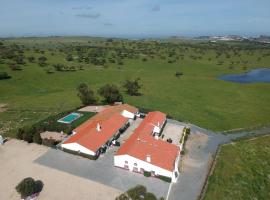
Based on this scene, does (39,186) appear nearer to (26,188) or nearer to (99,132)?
(26,188)

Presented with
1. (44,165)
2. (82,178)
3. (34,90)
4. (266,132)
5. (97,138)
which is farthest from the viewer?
(34,90)

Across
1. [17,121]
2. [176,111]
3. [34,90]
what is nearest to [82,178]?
[17,121]

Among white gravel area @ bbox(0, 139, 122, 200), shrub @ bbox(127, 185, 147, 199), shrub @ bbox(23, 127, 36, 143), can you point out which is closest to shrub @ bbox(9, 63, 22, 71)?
shrub @ bbox(23, 127, 36, 143)

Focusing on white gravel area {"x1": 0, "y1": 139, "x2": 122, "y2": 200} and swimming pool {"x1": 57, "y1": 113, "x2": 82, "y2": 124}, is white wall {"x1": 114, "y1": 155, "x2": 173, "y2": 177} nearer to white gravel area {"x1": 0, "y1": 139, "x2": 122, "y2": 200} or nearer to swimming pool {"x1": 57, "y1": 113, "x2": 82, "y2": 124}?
white gravel area {"x1": 0, "y1": 139, "x2": 122, "y2": 200}

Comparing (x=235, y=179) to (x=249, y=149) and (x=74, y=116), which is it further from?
(x=74, y=116)

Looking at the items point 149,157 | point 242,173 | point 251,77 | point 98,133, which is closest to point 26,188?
point 149,157

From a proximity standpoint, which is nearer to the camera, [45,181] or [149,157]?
[45,181]
